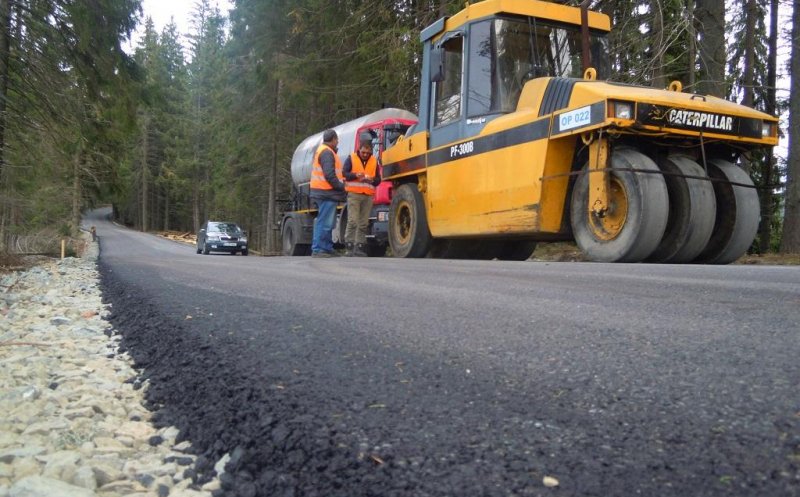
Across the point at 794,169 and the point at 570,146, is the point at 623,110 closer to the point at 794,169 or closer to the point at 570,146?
the point at 570,146

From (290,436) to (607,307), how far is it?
2.16m

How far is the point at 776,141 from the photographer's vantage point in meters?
6.15

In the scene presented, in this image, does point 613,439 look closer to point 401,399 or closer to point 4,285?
point 401,399

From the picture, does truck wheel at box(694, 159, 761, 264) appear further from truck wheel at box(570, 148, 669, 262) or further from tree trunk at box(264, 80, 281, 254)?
tree trunk at box(264, 80, 281, 254)

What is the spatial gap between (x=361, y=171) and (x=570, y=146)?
453 centimetres

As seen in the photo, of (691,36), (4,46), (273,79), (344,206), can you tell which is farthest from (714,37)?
(273,79)

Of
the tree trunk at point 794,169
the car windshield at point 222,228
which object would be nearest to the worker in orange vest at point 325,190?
the tree trunk at point 794,169

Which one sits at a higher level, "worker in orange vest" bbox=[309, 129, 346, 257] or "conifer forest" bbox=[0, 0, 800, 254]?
"conifer forest" bbox=[0, 0, 800, 254]

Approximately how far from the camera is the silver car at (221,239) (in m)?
27.2

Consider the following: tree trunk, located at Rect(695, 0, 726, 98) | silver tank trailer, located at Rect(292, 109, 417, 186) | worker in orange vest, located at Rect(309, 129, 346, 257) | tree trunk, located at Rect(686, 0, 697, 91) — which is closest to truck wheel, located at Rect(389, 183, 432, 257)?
worker in orange vest, located at Rect(309, 129, 346, 257)

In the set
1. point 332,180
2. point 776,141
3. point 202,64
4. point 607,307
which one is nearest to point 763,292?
point 607,307

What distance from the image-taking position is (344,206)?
1237cm

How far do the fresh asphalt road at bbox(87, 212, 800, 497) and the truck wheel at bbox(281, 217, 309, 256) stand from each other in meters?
11.8

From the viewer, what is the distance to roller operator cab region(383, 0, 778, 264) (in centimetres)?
574
